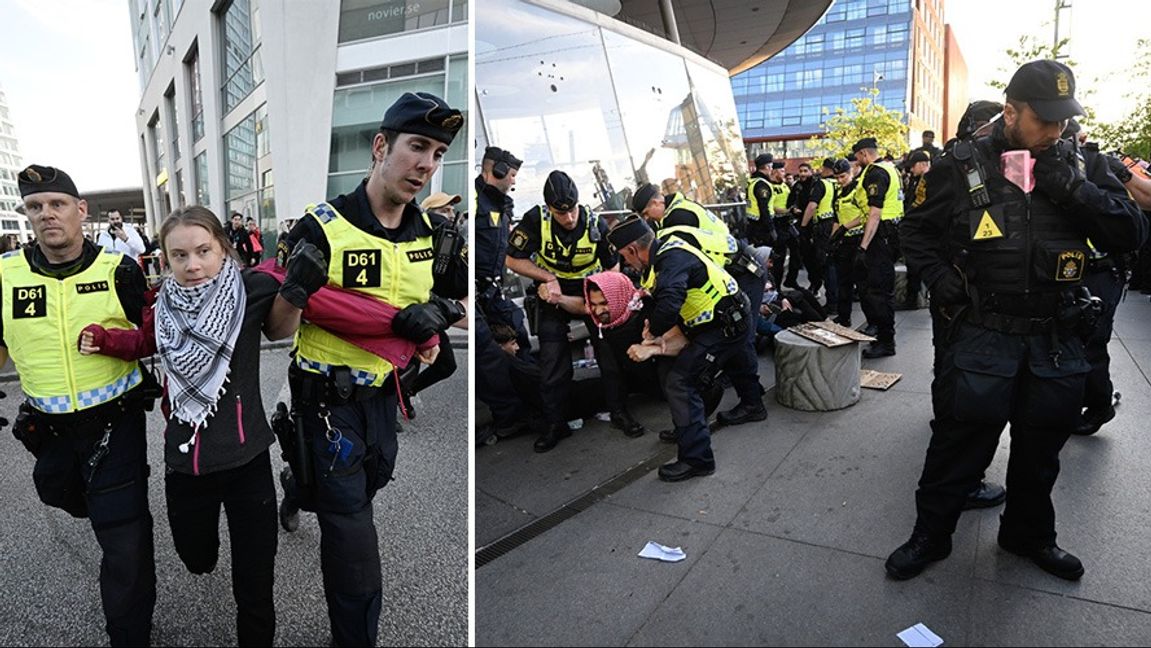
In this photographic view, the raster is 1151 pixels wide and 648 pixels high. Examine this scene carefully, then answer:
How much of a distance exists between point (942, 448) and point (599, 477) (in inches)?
69.7

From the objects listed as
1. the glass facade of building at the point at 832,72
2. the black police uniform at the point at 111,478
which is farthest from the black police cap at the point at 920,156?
the glass facade of building at the point at 832,72

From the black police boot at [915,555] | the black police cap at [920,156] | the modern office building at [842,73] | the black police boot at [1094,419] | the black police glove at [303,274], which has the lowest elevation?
the black police boot at [915,555]

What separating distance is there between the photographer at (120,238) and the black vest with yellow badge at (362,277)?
0.67 m

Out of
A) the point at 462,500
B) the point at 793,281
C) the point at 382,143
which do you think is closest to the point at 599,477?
the point at 462,500

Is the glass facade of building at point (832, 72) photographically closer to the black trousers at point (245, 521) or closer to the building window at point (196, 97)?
the building window at point (196, 97)

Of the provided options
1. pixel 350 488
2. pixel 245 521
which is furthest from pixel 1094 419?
pixel 245 521

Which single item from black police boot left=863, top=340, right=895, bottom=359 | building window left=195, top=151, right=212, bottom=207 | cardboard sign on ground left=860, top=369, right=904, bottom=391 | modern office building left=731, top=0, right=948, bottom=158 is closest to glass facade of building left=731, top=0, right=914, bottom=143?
modern office building left=731, top=0, right=948, bottom=158

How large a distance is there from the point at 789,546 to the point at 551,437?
183 cm

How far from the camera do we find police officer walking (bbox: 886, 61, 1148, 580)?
245 centimetres

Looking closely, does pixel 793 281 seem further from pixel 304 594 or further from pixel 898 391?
pixel 304 594

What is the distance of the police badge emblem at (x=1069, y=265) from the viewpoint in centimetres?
246

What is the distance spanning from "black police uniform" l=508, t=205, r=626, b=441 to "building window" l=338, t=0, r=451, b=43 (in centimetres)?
192

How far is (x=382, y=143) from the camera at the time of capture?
2.26 metres

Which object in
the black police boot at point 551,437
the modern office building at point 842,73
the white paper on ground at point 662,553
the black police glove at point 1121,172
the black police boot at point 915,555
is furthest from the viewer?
the modern office building at point 842,73
